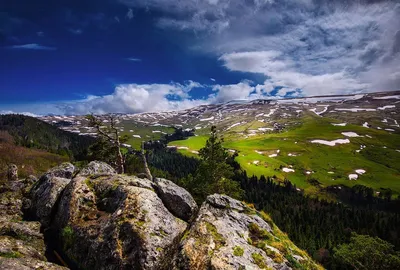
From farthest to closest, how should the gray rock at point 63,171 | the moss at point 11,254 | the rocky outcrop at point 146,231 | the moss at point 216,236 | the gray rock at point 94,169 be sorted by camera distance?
the gray rock at point 94,169 < the gray rock at point 63,171 < the moss at point 216,236 < the moss at point 11,254 < the rocky outcrop at point 146,231

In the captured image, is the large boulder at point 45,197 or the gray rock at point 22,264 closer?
the gray rock at point 22,264

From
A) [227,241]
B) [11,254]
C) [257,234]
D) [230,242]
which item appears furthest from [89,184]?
[257,234]

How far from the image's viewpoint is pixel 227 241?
17016 mm

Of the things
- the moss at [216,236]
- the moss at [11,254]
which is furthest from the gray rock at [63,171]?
the moss at [216,236]

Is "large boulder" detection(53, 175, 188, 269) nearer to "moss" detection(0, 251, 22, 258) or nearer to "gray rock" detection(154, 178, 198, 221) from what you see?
"gray rock" detection(154, 178, 198, 221)

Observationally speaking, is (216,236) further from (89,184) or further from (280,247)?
(89,184)

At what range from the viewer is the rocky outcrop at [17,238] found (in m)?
15.6

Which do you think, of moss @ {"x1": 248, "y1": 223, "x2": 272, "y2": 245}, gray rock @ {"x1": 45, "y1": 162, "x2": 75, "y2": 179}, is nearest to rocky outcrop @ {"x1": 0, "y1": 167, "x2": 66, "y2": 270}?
gray rock @ {"x1": 45, "y1": 162, "x2": 75, "y2": 179}

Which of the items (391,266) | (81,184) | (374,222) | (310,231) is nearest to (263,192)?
(310,231)

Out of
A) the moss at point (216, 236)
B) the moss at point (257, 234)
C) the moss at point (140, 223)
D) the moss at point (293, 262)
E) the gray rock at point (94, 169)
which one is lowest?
the moss at point (293, 262)

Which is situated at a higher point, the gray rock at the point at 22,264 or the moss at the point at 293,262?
the gray rock at the point at 22,264

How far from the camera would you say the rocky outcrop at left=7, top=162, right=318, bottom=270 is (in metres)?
16.0

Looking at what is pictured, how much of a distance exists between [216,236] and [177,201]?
7.38 m

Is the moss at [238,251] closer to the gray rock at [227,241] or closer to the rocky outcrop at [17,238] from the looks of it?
the gray rock at [227,241]
